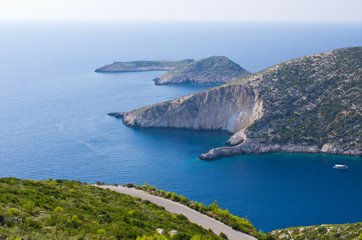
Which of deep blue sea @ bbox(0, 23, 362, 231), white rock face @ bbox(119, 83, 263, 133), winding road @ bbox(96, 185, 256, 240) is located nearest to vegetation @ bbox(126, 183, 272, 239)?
winding road @ bbox(96, 185, 256, 240)

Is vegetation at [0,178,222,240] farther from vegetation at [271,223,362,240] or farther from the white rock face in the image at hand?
the white rock face

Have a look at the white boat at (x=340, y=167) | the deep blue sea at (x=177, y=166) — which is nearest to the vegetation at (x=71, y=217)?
the deep blue sea at (x=177, y=166)

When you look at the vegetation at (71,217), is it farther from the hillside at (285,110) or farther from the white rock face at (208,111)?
the white rock face at (208,111)

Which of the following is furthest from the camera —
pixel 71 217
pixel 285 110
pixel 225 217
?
pixel 285 110

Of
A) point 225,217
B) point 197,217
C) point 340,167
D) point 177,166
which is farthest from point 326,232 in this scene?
point 177,166

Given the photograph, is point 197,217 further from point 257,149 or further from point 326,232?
point 257,149

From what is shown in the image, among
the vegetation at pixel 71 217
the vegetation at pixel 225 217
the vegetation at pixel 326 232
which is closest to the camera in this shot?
the vegetation at pixel 71 217
